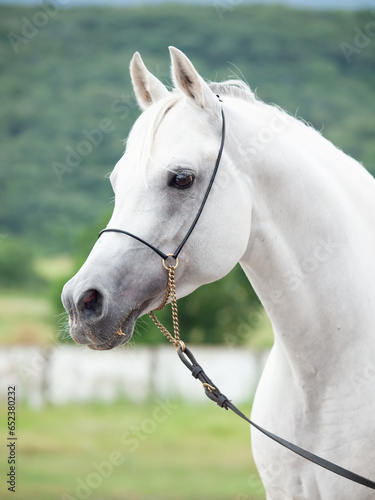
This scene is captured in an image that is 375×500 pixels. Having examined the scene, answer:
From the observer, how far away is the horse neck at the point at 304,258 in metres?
2.14

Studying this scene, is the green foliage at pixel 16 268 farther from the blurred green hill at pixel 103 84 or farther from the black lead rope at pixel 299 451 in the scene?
the black lead rope at pixel 299 451

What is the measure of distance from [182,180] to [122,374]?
10.4 meters

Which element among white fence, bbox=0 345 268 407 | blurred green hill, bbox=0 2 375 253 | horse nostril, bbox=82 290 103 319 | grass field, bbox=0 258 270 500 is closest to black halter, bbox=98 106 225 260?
horse nostril, bbox=82 290 103 319

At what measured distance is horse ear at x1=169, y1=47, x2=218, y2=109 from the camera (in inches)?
80.4

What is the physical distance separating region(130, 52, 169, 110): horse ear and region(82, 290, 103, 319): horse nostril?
0.89 meters

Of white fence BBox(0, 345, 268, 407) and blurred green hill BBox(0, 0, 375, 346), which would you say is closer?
white fence BBox(0, 345, 268, 407)

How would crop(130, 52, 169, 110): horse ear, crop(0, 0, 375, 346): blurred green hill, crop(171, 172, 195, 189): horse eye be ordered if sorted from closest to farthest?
crop(171, 172, 195, 189): horse eye < crop(130, 52, 169, 110): horse ear < crop(0, 0, 375, 346): blurred green hill

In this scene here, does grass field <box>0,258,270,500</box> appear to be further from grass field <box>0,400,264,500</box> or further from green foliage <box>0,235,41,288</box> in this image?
green foliage <box>0,235,41,288</box>

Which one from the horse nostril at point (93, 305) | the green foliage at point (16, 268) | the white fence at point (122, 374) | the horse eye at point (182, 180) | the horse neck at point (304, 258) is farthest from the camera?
the green foliage at point (16, 268)

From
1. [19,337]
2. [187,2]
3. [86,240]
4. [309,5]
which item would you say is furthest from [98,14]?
[86,240]

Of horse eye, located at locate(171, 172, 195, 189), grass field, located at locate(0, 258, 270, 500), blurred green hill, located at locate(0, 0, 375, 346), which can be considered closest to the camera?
horse eye, located at locate(171, 172, 195, 189)

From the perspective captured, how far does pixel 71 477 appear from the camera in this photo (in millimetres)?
7672

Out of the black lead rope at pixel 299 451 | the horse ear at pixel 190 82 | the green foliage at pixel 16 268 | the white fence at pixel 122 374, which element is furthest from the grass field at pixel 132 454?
the green foliage at pixel 16 268

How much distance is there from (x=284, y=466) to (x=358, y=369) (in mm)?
497
